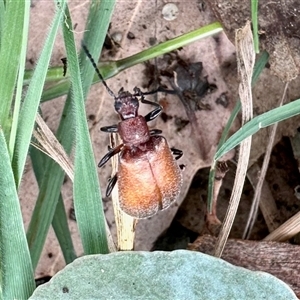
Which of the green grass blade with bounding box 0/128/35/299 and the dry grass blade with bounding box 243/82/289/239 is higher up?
the green grass blade with bounding box 0/128/35/299

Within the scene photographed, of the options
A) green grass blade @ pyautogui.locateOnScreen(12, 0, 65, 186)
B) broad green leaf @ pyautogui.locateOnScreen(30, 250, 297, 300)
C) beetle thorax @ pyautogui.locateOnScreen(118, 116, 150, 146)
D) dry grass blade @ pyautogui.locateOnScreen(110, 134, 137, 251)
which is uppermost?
green grass blade @ pyautogui.locateOnScreen(12, 0, 65, 186)

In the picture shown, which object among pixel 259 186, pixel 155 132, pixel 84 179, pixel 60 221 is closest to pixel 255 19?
pixel 155 132

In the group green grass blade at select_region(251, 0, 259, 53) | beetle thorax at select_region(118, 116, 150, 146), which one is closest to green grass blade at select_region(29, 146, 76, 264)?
beetle thorax at select_region(118, 116, 150, 146)

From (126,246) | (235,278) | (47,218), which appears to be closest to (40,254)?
(47,218)

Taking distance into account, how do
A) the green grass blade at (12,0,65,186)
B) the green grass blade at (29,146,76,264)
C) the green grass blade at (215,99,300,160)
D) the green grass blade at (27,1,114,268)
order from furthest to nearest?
the green grass blade at (29,146,76,264)
the green grass blade at (27,1,114,268)
the green grass blade at (215,99,300,160)
the green grass blade at (12,0,65,186)

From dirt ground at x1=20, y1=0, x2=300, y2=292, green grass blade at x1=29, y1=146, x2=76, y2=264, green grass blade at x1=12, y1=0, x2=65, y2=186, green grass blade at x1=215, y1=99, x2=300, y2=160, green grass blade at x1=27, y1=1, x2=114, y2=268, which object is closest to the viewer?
green grass blade at x1=12, y1=0, x2=65, y2=186

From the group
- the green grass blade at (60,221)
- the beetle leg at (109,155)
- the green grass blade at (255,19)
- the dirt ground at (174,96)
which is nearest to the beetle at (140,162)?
the beetle leg at (109,155)

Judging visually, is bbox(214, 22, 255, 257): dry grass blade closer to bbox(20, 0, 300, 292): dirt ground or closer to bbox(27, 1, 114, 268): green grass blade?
bbox(20, 0, 300, 292): dirt ground
